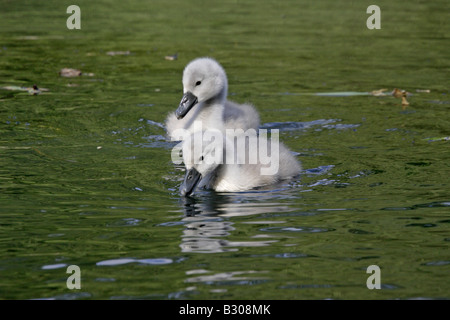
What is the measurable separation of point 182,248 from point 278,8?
1422 cm

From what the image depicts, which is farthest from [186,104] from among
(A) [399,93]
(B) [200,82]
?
(A) [399,93]

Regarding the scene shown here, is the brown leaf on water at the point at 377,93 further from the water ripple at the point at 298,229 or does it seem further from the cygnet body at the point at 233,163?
the water ripple at the point at 298,229

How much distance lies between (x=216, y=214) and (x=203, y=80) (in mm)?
2594

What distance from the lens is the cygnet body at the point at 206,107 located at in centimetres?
820

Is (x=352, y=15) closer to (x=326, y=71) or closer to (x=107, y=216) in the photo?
(x=326, y=71)

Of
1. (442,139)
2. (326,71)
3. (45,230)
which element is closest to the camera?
(45,230)

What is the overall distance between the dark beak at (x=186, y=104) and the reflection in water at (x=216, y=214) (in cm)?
150

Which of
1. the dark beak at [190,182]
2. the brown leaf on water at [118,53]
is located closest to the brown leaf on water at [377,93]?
the dark beak at [190,182]

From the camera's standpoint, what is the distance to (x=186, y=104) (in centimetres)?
809

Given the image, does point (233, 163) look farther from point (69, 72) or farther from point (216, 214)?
point (69, 72)

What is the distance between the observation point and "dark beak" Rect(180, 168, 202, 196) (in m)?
6.29

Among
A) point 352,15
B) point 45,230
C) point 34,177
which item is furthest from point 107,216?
point 352,15

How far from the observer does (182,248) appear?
509 cm

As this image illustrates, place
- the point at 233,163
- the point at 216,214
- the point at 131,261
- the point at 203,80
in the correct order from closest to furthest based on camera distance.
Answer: the point at 131,261 < the point at 216,214 < the point at 233,163 < the point at 203,80
